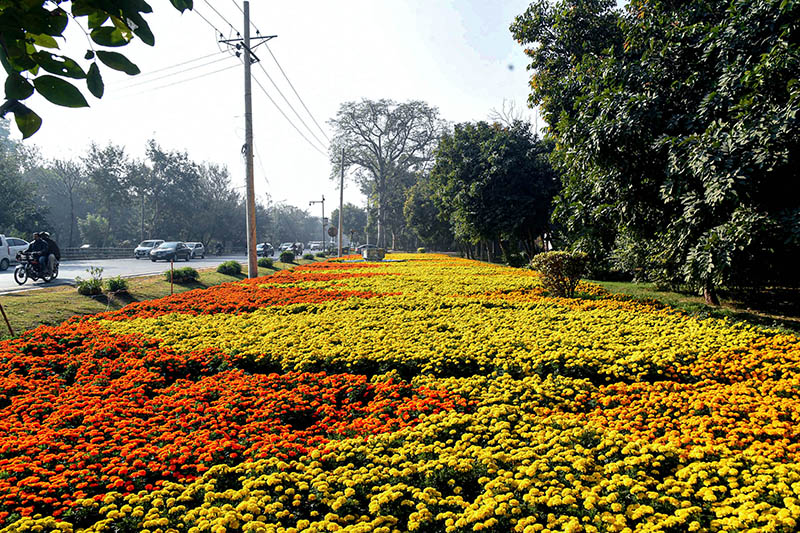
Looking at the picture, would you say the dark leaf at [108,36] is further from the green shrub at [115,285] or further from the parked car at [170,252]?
the parked car at [170,252]

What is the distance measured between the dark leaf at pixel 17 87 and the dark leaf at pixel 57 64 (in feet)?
0.24

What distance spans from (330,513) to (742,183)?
7.27 metres

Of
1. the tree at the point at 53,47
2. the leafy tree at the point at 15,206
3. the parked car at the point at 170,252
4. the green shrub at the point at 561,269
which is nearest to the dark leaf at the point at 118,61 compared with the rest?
the tree at the point at 53,47

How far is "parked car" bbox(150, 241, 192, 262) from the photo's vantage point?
105 ft

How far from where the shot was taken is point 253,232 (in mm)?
16203

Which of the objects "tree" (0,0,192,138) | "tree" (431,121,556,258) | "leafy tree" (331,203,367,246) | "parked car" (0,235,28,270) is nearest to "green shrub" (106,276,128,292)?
"parked car" (0,235,28,270)

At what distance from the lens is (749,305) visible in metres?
11.2

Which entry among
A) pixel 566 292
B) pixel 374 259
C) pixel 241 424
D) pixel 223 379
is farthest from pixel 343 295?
pixel 374 259

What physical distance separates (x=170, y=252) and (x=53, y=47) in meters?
33.5

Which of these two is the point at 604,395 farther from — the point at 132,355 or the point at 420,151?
the point at 420,151

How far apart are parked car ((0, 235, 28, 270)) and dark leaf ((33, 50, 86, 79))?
2395 cm

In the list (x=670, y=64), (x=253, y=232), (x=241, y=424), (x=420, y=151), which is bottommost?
(x=241, y=424)

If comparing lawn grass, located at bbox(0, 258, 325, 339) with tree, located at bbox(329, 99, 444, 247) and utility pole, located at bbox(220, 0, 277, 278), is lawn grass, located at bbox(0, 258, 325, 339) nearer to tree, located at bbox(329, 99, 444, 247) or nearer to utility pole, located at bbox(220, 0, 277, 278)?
utility pole, located at bbox(220, 0, 277, 278)

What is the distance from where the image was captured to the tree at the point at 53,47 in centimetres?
138
